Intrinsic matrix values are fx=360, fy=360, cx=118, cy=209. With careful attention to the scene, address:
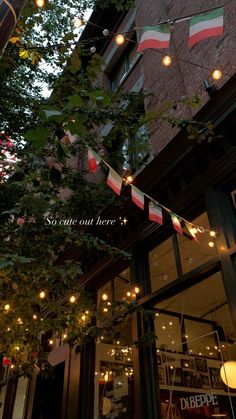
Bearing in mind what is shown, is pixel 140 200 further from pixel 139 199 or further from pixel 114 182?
pixel 114 182

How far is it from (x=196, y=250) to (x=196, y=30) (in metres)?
3.16

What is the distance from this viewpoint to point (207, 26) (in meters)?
3.32

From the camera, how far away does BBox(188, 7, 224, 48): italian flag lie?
3.28m

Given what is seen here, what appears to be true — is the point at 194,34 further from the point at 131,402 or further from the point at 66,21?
the point at 66,21

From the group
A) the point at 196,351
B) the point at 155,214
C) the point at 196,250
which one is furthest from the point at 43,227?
the point at 196,351

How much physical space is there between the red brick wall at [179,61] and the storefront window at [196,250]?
84.5 inches

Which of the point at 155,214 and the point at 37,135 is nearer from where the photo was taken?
the point at 37,135

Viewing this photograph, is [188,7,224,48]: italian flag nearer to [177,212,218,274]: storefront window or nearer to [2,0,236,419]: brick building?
[2,0,236,419]: brick building

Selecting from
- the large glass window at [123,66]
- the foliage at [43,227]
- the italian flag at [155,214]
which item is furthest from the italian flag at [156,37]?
the large glass window at [123,66]

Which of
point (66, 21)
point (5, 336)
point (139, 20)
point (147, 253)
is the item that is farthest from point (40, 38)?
point (5, 336)

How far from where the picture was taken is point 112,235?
7.21 metres

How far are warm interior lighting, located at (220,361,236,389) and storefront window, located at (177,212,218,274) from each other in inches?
53.6

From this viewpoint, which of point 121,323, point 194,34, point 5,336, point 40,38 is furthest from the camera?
point 40,38

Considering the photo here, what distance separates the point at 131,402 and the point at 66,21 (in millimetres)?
8081
